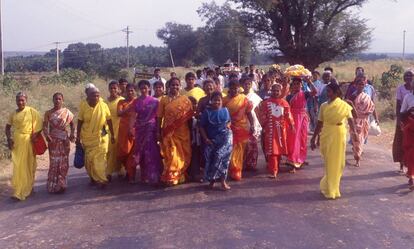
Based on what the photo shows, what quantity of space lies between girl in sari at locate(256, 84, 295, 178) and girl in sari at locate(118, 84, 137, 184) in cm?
217

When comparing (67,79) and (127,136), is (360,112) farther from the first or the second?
(67,79)

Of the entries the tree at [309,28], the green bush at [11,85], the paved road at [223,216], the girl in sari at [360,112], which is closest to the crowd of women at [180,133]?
the paved road at [223,216]

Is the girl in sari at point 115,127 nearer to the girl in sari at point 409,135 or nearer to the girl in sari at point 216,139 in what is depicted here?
the girl in sari at point 216,139

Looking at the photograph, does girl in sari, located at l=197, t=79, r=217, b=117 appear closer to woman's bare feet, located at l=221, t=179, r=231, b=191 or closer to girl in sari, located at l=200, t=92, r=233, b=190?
girl in sari, located at l=200, t=92, r=233, b=190

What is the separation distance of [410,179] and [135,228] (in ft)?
13.7

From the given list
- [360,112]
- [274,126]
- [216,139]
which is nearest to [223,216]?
[216,139]

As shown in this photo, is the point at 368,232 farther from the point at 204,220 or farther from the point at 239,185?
the point at 239,185

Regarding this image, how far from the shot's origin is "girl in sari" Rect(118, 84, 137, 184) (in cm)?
858

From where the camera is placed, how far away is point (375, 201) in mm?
7246

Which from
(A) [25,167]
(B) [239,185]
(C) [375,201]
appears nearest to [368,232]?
(C) [375,201]

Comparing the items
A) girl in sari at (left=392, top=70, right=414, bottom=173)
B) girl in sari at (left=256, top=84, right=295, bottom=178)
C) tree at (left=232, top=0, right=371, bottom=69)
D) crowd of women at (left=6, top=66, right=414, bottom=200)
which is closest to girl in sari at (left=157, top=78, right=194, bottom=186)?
crowd of women at (left=6, top=66, right=414, bottom=200)

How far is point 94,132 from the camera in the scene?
8102 mm

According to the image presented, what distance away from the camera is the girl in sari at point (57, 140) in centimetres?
803

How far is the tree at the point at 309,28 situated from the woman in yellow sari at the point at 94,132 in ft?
77.4
